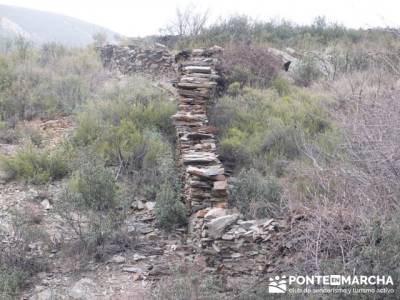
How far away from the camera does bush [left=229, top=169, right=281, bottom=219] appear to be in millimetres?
5246

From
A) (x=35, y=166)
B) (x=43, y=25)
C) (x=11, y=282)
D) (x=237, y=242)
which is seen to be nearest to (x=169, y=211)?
(x=237, y=242)

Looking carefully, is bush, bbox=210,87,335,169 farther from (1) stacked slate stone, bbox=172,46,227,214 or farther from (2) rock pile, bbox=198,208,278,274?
(2) rock pile, bbox=198,208,278,274

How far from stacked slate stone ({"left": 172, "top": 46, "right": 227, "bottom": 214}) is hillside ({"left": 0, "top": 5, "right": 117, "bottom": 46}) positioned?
20822 mm

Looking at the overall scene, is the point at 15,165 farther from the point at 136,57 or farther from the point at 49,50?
the point at 49,50

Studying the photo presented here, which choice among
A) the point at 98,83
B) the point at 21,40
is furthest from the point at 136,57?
the point at 21,40

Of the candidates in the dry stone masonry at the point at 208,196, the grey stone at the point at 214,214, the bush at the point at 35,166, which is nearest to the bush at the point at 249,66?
the dry stone masonry at the point at 208,196

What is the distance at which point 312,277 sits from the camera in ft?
10.6

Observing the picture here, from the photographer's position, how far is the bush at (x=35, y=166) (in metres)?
6.14

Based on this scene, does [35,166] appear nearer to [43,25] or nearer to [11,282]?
[11,282]

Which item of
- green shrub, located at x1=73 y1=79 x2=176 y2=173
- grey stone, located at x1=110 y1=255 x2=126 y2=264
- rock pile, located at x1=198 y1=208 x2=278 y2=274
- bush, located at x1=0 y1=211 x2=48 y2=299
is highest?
green shrub, located at x1=73 y1=79 x2=176 y2=173

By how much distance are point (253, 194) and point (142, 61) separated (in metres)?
7.36

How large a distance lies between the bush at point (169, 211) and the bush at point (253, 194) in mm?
711

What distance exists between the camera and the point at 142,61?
12047 mm

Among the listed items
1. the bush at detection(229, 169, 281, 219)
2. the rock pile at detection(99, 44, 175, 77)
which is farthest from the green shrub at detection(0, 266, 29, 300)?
the rock pile at detection(99, 44, 175, 77)
